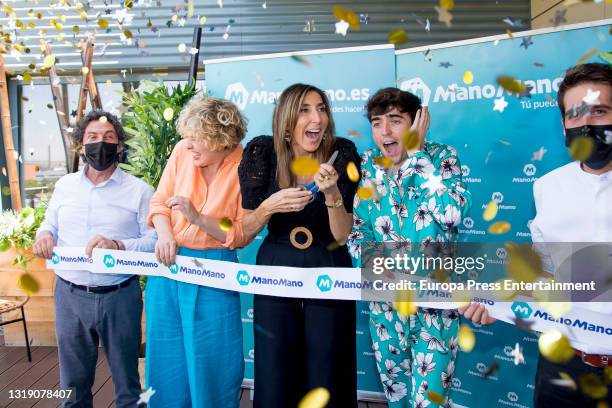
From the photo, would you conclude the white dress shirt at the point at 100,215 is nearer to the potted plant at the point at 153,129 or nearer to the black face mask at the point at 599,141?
the potted plant at the point at 153,129

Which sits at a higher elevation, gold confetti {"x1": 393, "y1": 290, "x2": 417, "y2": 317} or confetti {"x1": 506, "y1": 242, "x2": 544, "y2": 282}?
confetti {"x1": 506, "y1": 242, "x2": 544, "y2": 282}

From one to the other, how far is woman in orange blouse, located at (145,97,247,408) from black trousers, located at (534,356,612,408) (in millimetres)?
1290

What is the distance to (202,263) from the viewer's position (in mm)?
2217

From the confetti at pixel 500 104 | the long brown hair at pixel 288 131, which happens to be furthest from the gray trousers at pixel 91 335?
the confetti at pixel 500 104

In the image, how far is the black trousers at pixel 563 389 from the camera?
5.02 ft

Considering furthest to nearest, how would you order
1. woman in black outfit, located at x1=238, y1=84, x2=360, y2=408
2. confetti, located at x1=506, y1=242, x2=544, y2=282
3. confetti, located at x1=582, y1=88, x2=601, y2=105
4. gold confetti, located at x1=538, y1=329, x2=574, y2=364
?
1. woman in black outfit, located at x1=238, y1=84, x2=360, y2=408
2. confetti, located at x1=506, y1=242, x2=544, y2=282
3. confetti, located at x1=582, y1=88, x2=601, y2=105
4. gold confetti, located at x1=538, y1=329, x2=574, y2=364

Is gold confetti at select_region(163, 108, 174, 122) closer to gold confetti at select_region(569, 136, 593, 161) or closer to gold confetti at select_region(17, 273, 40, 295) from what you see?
gold confetti at select_region(17, 273, 40, 295)

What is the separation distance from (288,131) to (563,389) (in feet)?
4.54

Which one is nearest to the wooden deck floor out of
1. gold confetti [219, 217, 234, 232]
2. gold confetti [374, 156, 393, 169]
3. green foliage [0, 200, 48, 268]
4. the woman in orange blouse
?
green foliage [0, 200, 48, 268]

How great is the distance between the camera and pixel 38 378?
12.0 feet

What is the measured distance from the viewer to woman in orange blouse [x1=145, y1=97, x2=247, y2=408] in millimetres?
2195

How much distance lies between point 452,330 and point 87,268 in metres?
1.72

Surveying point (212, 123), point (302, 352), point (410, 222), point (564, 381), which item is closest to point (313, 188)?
point (410, 222)

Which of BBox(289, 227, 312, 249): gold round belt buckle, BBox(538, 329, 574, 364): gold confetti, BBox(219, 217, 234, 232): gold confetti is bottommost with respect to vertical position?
BBox(538, 329, 574, 364): gold confetti
